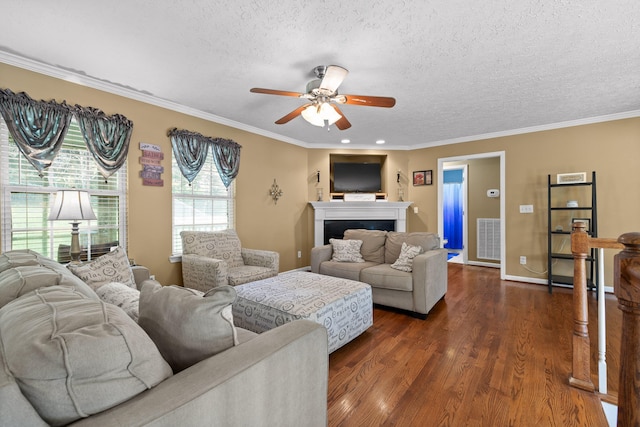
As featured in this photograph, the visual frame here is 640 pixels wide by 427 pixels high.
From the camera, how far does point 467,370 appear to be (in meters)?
2.04

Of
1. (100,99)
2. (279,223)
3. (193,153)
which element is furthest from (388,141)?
(100,99)

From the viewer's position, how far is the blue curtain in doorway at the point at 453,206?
269 inches

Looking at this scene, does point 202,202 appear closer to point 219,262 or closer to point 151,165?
point 151,165

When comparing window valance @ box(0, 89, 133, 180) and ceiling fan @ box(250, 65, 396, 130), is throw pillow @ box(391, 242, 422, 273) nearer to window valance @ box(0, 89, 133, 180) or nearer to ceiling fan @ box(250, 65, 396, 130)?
ceiling fan @ box(250, 65, 396, 130)

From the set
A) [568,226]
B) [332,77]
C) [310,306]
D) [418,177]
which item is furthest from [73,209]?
[568,226]

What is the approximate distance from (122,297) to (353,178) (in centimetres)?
466

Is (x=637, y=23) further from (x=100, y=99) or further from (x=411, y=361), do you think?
(x=100, y=99)

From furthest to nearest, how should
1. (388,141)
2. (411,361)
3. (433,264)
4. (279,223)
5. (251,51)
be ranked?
(388,141), (279,223), (433,264), (251,51), (411,361)

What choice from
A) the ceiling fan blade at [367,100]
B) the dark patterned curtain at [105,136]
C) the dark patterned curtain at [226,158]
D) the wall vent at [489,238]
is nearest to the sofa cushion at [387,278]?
the ceiling fan blade at [367,100]

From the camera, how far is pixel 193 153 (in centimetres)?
365

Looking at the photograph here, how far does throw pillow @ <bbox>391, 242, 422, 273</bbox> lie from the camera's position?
322cm

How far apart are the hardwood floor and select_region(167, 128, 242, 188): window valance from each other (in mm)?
2760

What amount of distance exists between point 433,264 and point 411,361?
124 cm

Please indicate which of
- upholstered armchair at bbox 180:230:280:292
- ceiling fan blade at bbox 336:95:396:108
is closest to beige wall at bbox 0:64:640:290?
upholstered armchair at bbox 180:230:280:292
